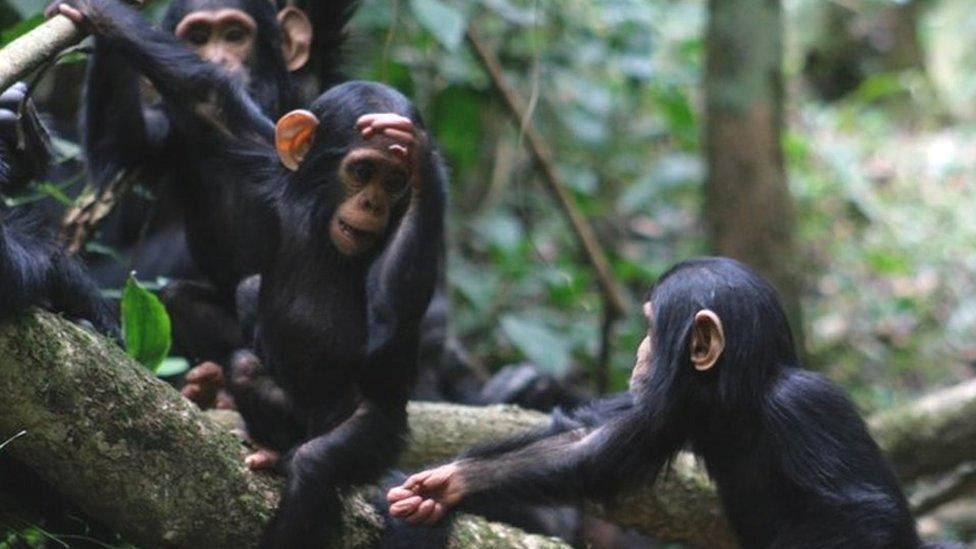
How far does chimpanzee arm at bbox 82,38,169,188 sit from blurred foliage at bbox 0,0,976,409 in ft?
7.37

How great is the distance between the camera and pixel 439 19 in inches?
264

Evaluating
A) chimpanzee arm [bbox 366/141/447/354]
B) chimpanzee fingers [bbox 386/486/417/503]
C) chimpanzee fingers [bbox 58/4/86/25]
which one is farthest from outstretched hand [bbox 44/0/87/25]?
chimpanzee fingers [bbox 386/486/417/503]

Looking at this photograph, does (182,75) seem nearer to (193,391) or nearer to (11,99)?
(11,99)

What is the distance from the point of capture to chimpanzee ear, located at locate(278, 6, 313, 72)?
6.11m

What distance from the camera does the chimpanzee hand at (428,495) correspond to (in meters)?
4.40

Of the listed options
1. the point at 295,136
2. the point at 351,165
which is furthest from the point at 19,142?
the point at 351,165

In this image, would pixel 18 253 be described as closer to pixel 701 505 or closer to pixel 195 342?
pixel 195 342

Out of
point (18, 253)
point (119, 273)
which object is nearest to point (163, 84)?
point (18, 253)

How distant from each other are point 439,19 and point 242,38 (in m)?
1.20

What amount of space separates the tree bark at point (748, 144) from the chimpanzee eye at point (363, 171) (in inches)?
167

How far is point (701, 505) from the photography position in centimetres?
612

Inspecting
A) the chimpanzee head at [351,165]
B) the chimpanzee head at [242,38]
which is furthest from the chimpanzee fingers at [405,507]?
the chimpanzee head at [242,38]

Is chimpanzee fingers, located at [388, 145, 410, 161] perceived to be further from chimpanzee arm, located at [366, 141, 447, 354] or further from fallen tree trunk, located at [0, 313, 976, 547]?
fallen tree trunk, located at [0, 313, 976, 547]

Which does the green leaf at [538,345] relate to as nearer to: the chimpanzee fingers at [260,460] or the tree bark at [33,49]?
the chimpanzee fingers at [260,460]
